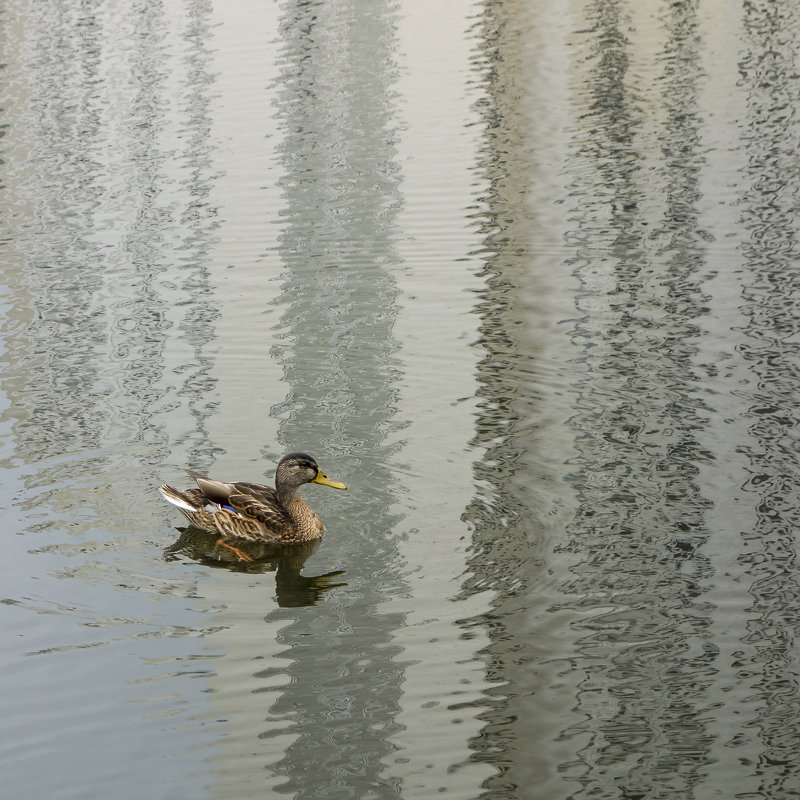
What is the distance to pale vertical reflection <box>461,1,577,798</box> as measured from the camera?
6.21 metres

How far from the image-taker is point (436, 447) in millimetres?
8953

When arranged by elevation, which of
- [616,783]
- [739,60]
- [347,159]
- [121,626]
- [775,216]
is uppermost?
[739,60]

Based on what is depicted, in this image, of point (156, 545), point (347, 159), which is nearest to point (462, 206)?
point (347, 159)

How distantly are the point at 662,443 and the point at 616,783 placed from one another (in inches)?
136

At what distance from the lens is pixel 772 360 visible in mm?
9953

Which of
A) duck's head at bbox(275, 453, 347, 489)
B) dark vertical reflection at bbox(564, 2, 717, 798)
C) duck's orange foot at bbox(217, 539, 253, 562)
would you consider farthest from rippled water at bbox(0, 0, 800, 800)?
duck's head at bbox(275, 453, 347, 489)

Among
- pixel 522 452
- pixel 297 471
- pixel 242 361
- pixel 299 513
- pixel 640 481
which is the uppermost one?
pixel 242 361

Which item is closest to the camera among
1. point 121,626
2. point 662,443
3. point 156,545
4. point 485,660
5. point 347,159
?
point 485,660

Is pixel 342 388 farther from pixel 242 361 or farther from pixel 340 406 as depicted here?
pixel 242 361

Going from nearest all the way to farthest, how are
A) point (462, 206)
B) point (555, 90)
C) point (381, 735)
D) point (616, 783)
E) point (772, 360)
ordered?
point (616, 783) < point (381, 735) < point (772, 360) < point (462, 206) < point (555, 90)

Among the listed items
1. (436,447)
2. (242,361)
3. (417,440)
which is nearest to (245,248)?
(242,361)

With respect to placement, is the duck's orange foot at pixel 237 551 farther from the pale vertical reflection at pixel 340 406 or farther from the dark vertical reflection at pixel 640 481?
the dark vertical reflection at pixel 640 481

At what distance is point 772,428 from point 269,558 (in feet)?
11.8

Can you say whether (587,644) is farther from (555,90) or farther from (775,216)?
(555,90)
